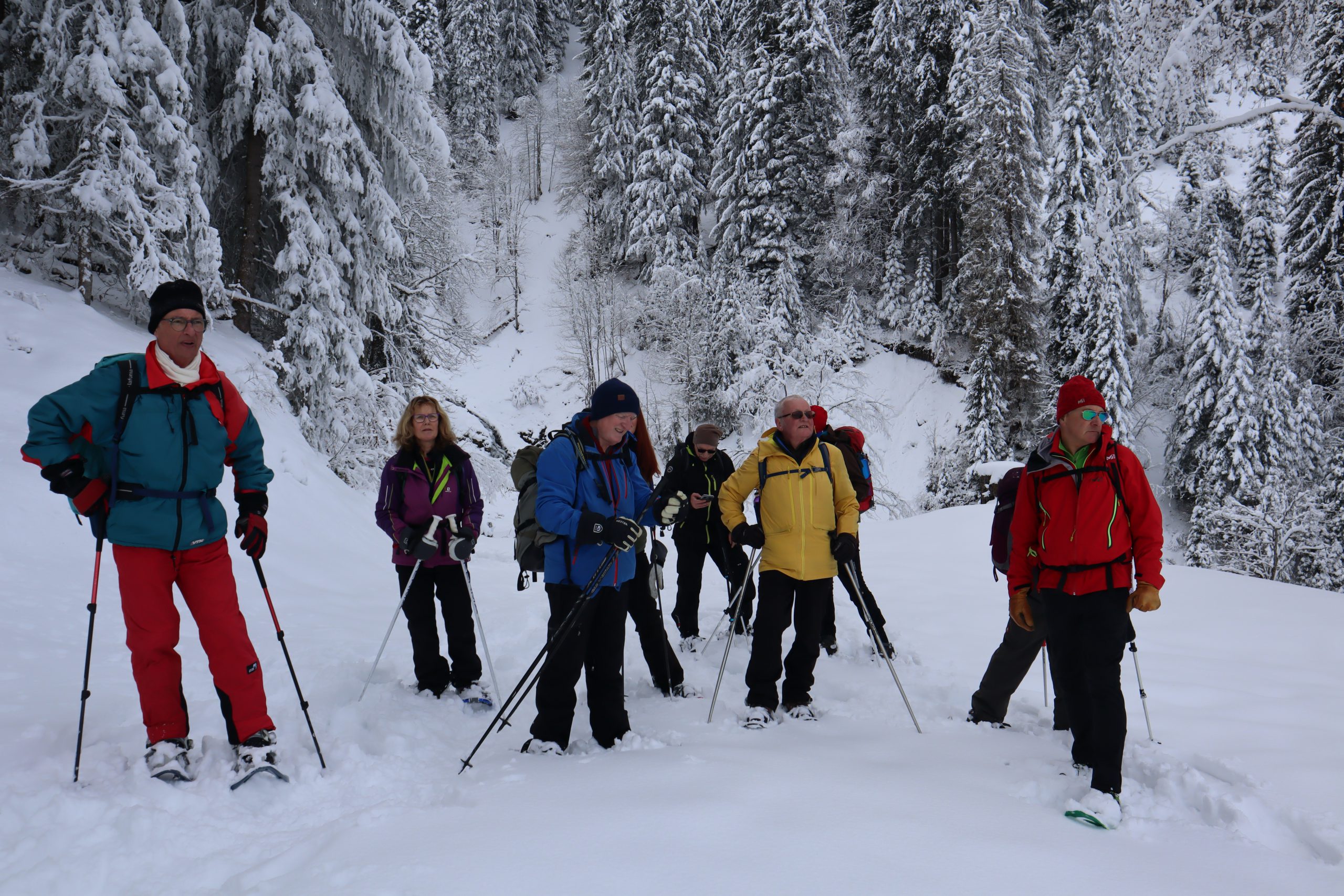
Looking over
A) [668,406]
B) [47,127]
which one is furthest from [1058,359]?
[47,127]

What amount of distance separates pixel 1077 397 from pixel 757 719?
2508 millimetres

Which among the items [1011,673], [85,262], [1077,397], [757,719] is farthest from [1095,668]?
[85,262]

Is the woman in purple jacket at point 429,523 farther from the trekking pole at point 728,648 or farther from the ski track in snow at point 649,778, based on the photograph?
the trekking pole at point 728,648

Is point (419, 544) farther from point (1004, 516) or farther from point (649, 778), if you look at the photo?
point (1004, 516)

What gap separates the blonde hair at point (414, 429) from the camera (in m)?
4.86

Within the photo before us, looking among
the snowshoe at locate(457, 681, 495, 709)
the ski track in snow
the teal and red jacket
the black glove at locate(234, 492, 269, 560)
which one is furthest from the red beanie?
the teal and red jacket

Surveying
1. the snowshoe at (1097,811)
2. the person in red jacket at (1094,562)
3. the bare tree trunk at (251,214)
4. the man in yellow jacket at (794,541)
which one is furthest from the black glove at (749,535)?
the bare tree trunk at (251,214)

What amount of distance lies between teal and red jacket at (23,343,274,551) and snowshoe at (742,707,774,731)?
9.88 ft

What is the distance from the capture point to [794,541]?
4504 millimetres

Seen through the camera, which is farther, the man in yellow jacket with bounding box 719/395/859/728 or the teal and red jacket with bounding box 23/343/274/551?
the man in yellow jacket with bounding box 719/395/859/728

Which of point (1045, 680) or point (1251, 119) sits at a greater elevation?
point (1251, 119)

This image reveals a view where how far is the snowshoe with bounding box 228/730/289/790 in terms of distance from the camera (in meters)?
3.31

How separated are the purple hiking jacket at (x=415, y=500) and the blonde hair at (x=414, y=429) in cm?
5

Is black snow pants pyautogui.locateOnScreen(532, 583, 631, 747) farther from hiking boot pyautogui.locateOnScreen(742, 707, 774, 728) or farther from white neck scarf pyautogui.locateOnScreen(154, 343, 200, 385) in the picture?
white neck scarf pyautogui.locateOnScreen(154, 343, 200, 385)
